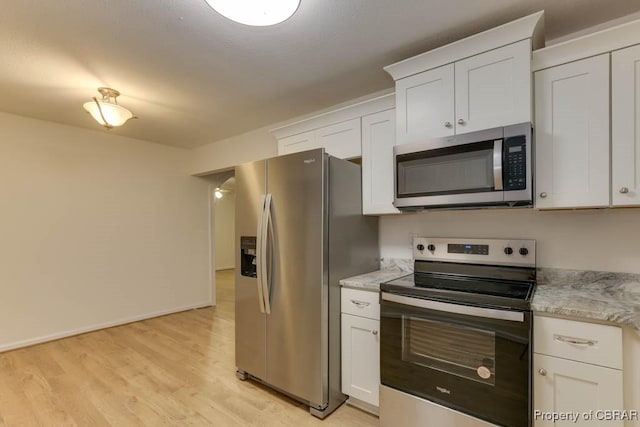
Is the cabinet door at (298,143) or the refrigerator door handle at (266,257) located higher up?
the cabinet door at (298,143)

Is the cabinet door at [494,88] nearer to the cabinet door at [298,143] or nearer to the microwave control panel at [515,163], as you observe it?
the microwave control panel at [515,163]

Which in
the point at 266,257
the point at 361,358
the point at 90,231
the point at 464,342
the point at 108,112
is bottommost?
the point at 361,358

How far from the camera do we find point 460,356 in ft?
5.45

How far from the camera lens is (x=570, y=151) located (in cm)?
165

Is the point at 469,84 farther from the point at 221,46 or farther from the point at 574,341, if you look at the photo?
the point at 221,46

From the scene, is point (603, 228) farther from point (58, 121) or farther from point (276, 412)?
point (58, 121)

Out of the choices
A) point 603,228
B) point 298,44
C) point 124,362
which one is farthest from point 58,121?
point 603,228

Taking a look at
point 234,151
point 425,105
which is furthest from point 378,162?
point 234,151

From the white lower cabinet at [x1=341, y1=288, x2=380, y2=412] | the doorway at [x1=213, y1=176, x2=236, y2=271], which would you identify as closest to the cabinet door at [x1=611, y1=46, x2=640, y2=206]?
the white lower cabinet at [x1=341, y1=288, x2=380, y2=412]

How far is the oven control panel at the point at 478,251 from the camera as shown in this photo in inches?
78.2

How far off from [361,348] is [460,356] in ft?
2.25

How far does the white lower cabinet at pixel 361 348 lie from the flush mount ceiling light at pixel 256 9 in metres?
1.69

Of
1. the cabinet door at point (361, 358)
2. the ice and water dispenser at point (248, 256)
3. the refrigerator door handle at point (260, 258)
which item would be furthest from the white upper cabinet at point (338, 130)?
the cabinet door at point (361, 358)

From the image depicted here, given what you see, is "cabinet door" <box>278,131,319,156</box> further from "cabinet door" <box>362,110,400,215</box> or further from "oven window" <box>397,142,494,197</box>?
"oven window" <box>397,142,494,197</box>
